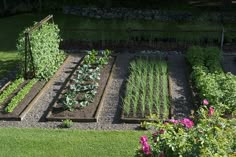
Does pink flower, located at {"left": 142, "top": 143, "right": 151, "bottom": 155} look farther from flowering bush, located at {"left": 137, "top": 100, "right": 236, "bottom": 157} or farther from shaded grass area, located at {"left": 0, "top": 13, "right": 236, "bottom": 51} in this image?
shaded grass area, located at {"left": 0, "top": 13, "right": 236, "bottom": 51}

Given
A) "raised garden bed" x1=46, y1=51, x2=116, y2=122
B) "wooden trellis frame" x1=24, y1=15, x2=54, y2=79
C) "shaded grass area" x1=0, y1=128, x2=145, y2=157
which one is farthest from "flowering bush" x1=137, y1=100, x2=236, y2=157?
"wooden trellis frame" x1=24, y1=15, x2=54, y2=79

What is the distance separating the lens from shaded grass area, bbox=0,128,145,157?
285 inches

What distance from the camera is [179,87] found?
10.6 metres

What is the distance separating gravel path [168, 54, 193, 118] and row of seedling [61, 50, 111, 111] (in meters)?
1.91

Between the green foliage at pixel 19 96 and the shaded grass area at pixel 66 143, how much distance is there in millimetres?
1014

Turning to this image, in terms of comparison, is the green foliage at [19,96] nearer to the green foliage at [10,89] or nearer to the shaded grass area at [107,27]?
the green foliage at [10,89]

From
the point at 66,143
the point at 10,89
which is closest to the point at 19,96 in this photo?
the point at 10,89

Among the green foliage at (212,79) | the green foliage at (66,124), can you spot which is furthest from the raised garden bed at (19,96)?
the green foliage at (212,79)

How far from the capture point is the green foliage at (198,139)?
4.72 m

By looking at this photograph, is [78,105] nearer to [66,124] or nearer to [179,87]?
[66,124]

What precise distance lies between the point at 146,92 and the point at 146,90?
11 centimetres

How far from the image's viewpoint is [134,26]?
17.4 meters

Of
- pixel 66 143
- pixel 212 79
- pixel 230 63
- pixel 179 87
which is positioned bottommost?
pixel 66 143

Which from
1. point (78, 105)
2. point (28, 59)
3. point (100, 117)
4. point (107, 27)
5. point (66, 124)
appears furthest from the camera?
point (107, 27)
